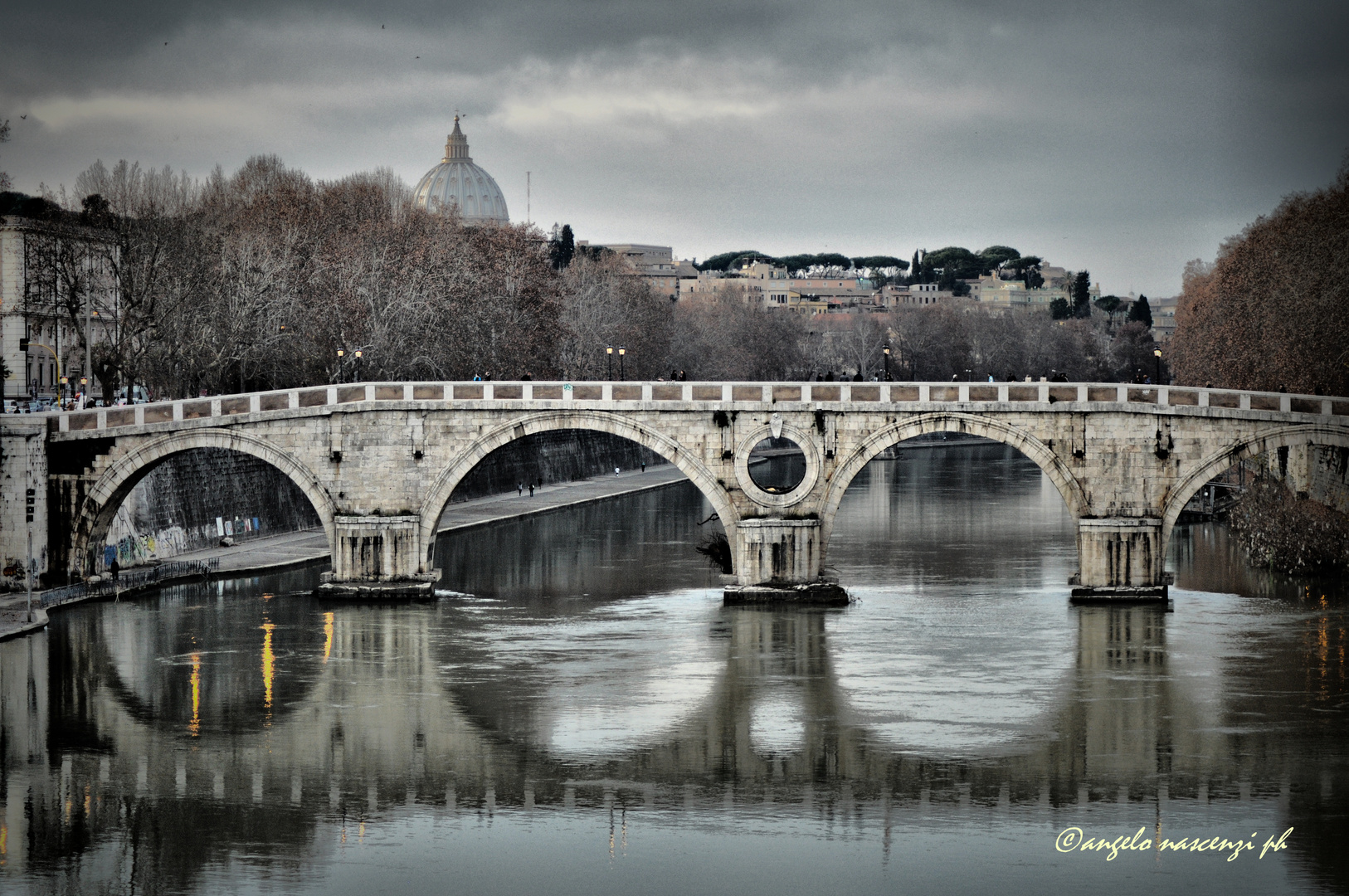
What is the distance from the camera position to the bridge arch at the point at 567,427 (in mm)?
45188

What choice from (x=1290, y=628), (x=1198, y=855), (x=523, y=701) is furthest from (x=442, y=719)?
(x=1290, y=628)

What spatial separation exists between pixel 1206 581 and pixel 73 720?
31640 millimetres

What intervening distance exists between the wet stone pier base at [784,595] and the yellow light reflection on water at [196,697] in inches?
546

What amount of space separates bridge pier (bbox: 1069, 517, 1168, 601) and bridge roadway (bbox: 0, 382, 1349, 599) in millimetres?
43

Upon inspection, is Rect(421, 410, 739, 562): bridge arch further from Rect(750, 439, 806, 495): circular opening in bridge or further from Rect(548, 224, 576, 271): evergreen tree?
Rect(548, 224, 576, 271): evergreen tree

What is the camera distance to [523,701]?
112ft

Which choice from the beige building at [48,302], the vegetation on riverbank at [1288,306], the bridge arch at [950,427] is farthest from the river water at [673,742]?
the beige building at [48,302]

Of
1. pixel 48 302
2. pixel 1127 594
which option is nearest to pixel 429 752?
pixel 1127 594

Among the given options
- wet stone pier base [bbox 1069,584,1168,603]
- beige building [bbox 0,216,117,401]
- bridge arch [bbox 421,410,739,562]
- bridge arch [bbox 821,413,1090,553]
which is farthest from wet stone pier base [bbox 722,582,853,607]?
beige building [bbox 0,216,117,401]

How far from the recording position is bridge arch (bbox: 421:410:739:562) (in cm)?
4519

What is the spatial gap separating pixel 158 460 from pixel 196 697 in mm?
12648

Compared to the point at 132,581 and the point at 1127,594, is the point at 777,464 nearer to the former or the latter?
the point at 1127,594

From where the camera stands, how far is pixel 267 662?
125 ft

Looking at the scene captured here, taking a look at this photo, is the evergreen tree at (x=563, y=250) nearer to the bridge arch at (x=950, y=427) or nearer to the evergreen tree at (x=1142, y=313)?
the evergreen tree at (x=1142, y=313)
